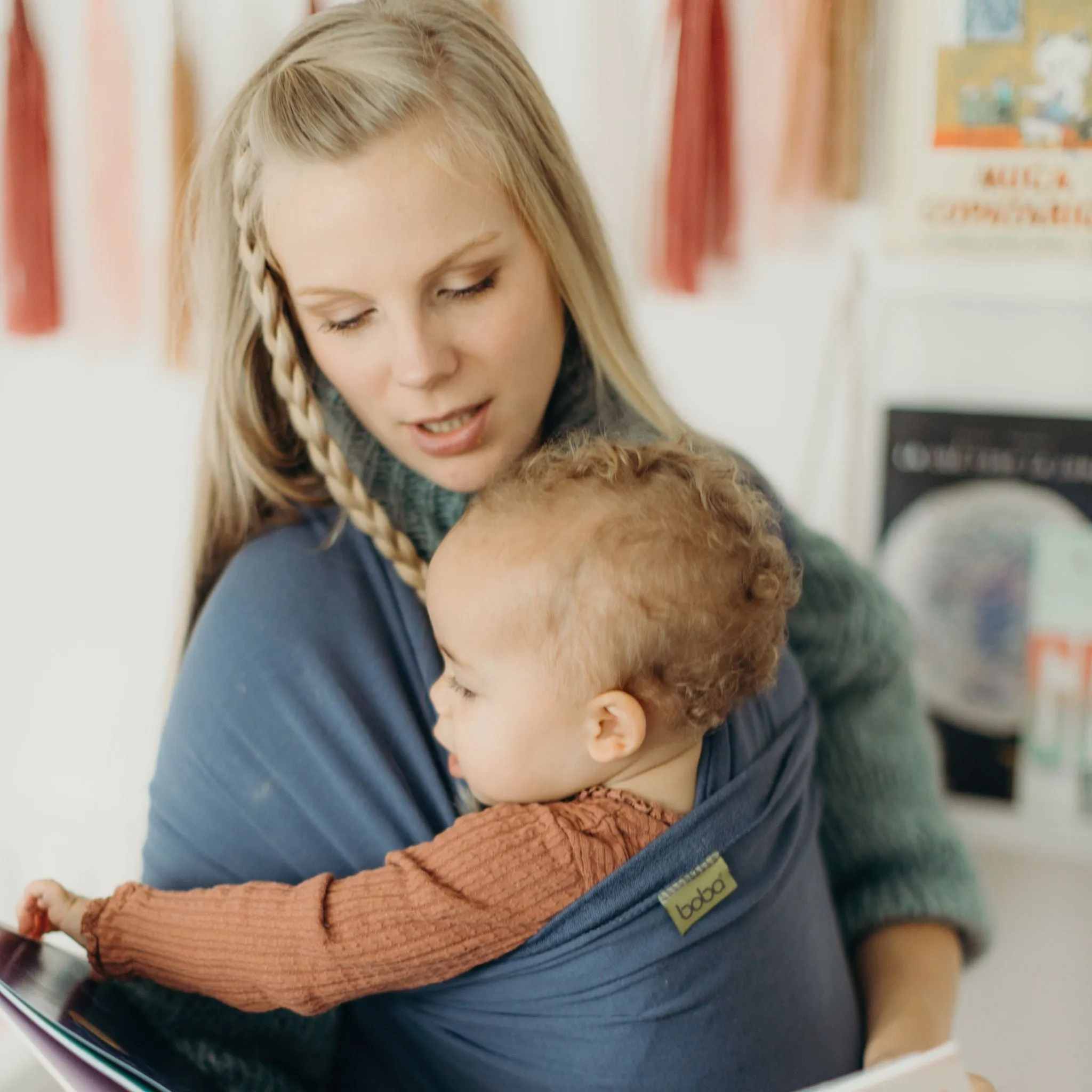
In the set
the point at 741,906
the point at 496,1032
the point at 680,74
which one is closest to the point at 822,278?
the point at 680,74

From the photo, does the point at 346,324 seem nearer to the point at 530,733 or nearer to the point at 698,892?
the point at 530,733

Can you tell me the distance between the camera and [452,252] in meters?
0.92

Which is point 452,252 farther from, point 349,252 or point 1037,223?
point 1037,223

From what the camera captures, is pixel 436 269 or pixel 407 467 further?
pixel 407 467

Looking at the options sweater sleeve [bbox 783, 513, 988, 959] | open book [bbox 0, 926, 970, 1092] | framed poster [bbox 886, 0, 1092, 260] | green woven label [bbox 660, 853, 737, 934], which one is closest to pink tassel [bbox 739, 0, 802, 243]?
framed poster [bbox 886, 0, 1092, 260]

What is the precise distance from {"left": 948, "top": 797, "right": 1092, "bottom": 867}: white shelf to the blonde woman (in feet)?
2.65

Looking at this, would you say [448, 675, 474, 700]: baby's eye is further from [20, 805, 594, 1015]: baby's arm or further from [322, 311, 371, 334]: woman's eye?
[322, 311, 371, 334]: woman's eye

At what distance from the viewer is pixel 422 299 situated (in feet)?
3.08

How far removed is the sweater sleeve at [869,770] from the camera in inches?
47.3

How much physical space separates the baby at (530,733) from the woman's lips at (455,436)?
12cm

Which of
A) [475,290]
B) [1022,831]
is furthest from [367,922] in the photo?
[1022,831]

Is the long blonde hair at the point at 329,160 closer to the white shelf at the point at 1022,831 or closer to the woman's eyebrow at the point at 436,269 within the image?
the woman's eyebrow at the point at 436,269

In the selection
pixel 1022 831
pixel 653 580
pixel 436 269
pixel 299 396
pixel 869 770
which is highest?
pixel 436 269

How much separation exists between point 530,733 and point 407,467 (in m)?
0.34
